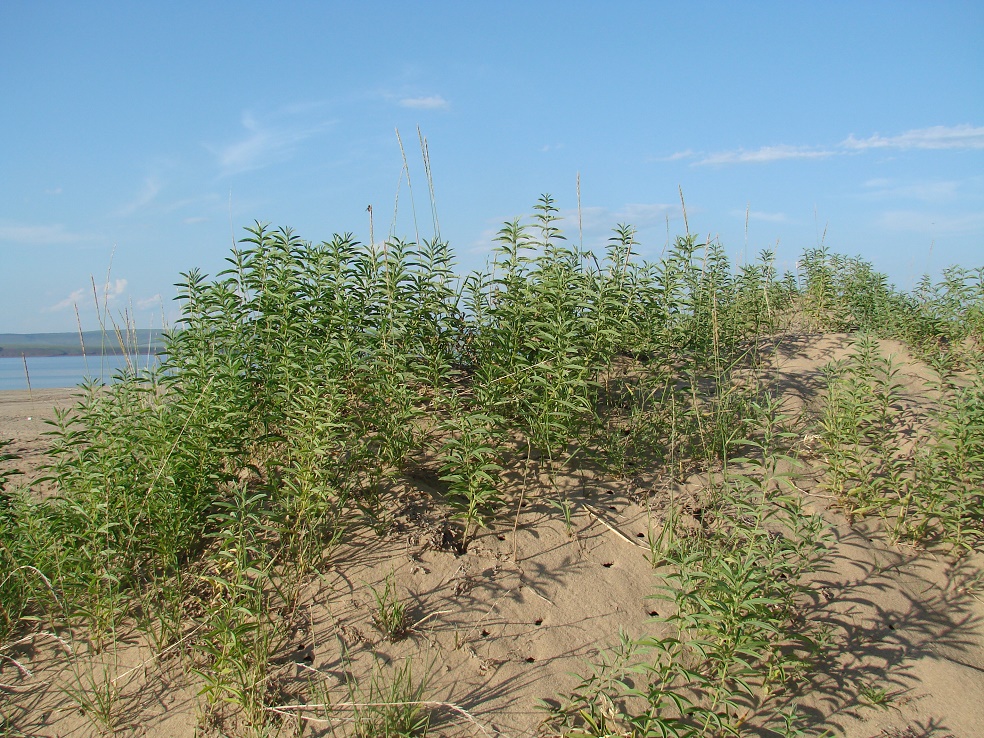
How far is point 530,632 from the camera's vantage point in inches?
151

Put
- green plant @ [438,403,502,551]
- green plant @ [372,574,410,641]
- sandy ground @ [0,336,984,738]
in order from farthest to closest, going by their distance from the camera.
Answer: green plant @ [438,403,502,551] < green plant @ [372,574,410,641] < sandy ground @ [0,336,984,738]

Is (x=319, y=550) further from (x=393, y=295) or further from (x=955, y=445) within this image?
(x=955, y=445)

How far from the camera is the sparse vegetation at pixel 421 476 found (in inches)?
134

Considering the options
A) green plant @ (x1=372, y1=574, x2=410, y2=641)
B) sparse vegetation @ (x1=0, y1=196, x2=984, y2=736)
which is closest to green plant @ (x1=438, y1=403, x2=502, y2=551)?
sparse vegetation @ (x1=0, y1=196, x2=984, y2=736)

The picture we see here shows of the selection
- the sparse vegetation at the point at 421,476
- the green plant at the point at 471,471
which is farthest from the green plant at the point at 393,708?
the green plant at the point at 471,471

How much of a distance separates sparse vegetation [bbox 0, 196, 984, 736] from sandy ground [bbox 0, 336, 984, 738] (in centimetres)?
8

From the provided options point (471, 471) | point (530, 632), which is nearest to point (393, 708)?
point (530, 632)

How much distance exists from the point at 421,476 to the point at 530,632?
1573 mm

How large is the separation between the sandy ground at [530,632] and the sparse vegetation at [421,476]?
8 cm

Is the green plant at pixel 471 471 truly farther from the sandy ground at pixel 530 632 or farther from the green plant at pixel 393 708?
the green plant at pixel 393 708

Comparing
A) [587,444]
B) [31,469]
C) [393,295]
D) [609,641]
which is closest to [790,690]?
[609,641]

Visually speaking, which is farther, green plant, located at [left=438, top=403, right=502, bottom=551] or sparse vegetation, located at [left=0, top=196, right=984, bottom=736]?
green plant, located at [left=438, top=403, right=502, bottom=551]

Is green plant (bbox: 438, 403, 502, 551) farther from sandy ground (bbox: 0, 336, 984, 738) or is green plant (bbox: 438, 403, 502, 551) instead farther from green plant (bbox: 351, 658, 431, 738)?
green plant (bbox: 351, 658, 431, 738)

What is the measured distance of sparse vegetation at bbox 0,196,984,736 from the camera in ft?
11.2
